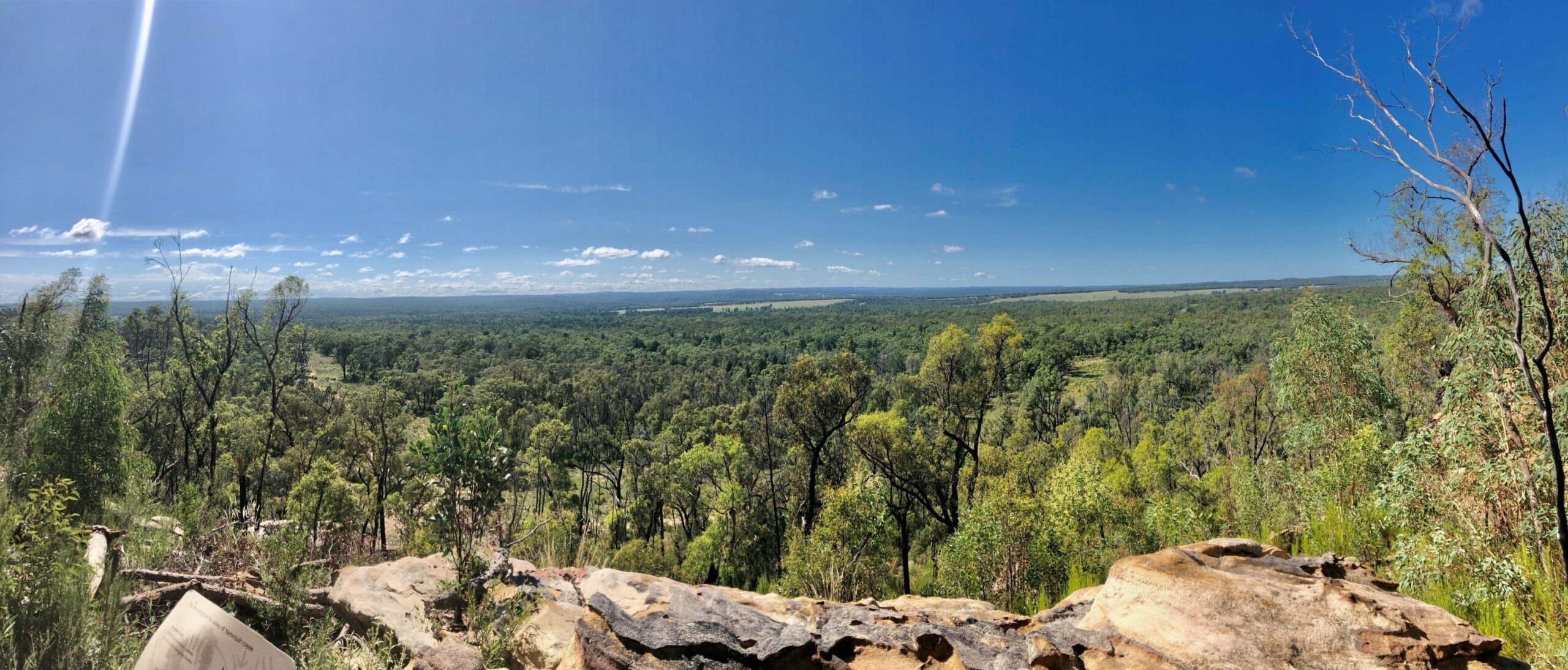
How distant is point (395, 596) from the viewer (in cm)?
687

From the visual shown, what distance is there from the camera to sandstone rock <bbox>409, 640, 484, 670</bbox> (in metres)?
4.75

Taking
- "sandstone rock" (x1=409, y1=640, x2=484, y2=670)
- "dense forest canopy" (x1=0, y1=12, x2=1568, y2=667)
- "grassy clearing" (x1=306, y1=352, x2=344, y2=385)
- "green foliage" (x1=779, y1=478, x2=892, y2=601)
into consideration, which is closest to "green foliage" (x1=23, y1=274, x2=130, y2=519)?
"dense forest canopy" (x1=0, y1=12, x2=1568, y2=667)

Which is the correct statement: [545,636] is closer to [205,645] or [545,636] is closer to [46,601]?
[205,645]

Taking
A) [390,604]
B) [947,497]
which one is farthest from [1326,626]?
[947,497]

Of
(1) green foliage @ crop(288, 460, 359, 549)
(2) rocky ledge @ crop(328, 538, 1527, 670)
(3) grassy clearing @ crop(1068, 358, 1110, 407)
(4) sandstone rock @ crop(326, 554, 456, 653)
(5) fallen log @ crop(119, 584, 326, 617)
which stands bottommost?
(3) grassy clearing @ crop(1068, 358, 1110, 407)

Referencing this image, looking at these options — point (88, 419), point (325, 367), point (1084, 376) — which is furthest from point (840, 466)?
point (325, 367)

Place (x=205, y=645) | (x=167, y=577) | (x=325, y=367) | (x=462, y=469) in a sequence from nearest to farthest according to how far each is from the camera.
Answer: (x=205, y=645), (x=167, y=577), (x=462, y=469), (x=325, y=367)

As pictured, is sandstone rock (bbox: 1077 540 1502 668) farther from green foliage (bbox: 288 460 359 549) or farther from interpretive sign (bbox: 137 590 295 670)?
green foliage (bbox: 288 460 359 549)

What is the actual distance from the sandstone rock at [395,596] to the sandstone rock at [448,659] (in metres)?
1.05

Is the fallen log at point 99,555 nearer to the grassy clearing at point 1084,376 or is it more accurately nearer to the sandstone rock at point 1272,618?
the sandstone rock at point 1272,618

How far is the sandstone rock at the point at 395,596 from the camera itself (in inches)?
243

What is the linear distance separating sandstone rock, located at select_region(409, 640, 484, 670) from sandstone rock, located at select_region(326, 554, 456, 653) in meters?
1.05

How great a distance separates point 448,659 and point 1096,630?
5.62 metres

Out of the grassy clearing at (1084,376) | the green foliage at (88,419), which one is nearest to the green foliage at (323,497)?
the green foliage at (88,419)
